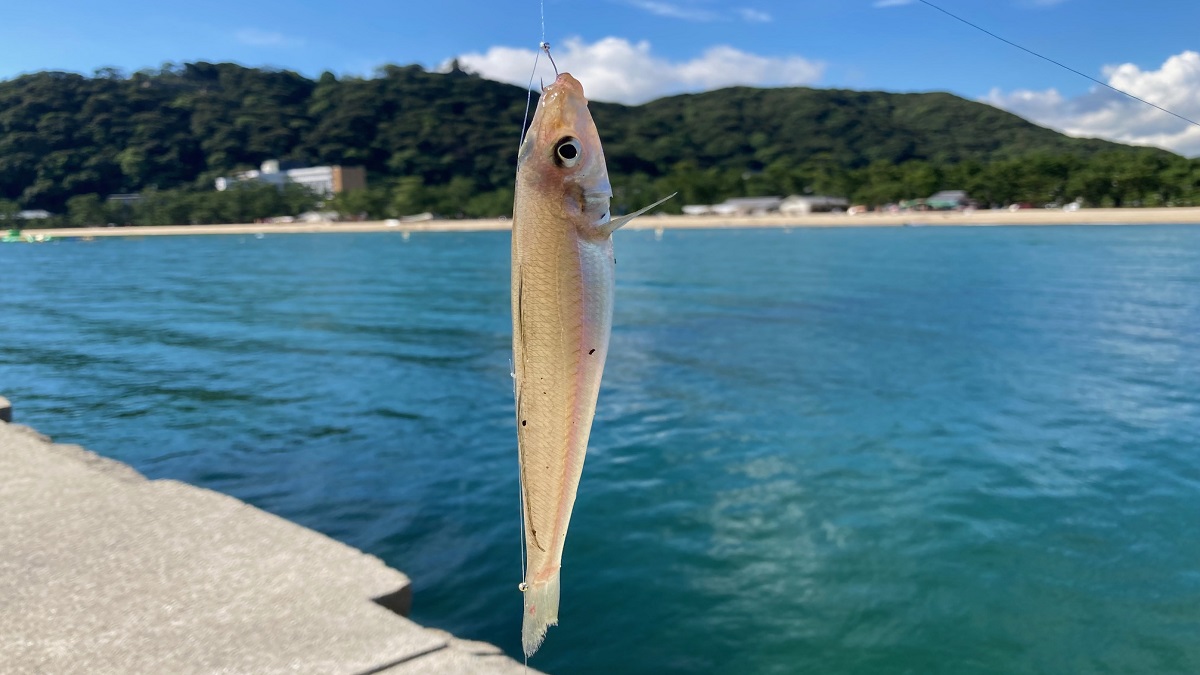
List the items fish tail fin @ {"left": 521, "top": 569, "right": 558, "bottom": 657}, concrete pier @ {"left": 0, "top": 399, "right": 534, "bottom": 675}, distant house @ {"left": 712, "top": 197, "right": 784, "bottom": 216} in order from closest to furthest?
fish tail fin @ {"left": 521, "top": 569, "right": 558, "bottom": 657}, concrete pier @ {"left": 0, "top": 399, "right": 534, "bottom": 675}, distant house @ {"left": 712, "top": 197, "right": 784, "bottom": 216}

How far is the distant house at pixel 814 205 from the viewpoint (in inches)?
4781

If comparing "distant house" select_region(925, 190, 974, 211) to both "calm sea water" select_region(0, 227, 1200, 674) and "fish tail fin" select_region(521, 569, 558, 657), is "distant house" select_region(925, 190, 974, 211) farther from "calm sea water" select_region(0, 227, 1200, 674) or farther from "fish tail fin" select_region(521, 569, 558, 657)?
"fish tail fin" select_region(521, 569, 558, 657)

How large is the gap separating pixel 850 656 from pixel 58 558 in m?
4.71

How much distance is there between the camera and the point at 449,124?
159 metres

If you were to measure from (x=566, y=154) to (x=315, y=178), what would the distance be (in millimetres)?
160031

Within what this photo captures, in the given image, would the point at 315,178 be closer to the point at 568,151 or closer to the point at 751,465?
the point at 751,465

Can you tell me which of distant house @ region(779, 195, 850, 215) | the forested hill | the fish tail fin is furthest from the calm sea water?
distant house @ region(779, 195, 850, 215)

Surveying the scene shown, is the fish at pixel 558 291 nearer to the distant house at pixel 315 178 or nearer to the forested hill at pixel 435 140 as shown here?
the forested hill at pixel 435 140

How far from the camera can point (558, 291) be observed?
140 centimetres

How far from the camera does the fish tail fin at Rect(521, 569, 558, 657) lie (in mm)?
1715

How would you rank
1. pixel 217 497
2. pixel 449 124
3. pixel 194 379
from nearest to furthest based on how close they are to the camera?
pixel 217 497 < pixel 194 379 < pixel 449 124

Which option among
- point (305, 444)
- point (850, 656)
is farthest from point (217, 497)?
point (305, 444)

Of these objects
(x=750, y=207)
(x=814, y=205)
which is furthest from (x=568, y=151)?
(x=750, y=207)

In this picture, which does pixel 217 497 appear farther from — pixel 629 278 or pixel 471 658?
pixel 629 278
